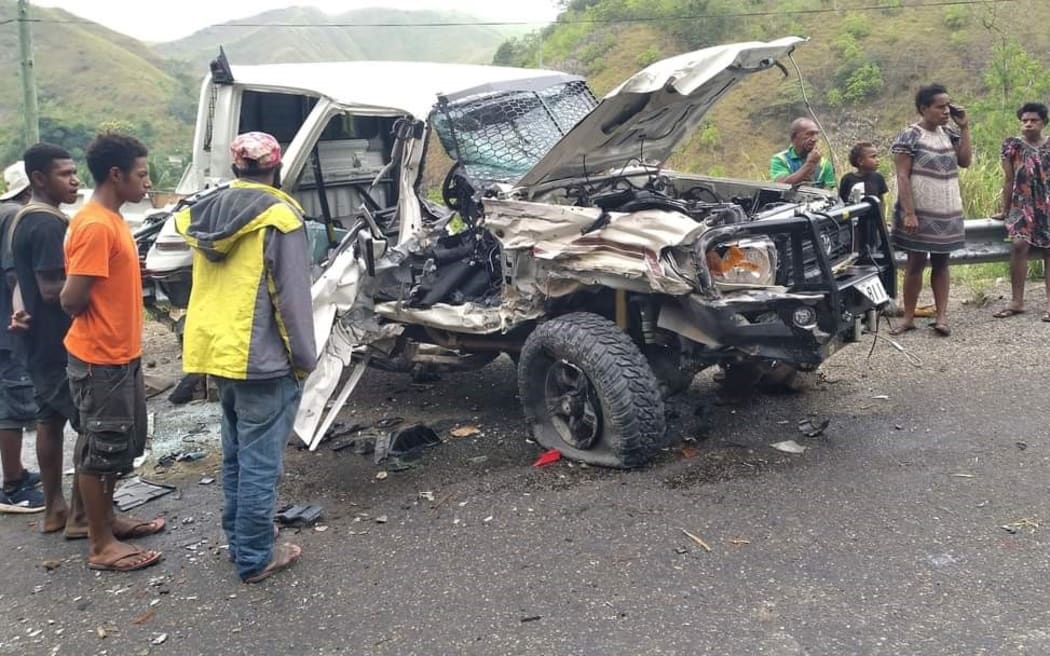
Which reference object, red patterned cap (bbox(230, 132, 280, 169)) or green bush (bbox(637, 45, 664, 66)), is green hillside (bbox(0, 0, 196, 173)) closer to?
green bush (bbox(637, 45, 664, 66))

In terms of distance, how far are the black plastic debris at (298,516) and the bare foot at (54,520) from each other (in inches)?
40.2

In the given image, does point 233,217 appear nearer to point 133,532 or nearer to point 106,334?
point 106,334

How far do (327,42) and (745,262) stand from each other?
345 ft

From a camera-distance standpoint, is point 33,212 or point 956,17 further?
point 956,17

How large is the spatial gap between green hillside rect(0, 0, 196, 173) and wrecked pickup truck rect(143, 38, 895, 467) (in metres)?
35.4

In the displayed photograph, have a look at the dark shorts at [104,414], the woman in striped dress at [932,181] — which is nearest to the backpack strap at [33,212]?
the dark shorts at [104,414]

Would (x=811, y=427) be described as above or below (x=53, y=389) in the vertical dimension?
below

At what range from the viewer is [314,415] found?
453 cm

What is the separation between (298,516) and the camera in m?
4.14

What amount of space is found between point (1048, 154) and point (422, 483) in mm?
5231

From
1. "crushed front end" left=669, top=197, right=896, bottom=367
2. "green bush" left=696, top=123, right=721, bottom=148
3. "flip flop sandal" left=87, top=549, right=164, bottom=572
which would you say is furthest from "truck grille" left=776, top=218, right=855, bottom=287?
"green bush" left=696, top=123, right=721, bottom=148

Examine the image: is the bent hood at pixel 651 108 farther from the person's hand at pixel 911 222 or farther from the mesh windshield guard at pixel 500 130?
the person's hand at pixel 911 222

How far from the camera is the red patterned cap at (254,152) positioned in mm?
3408

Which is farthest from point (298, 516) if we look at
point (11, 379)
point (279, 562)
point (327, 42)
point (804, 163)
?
point (327, 42)
